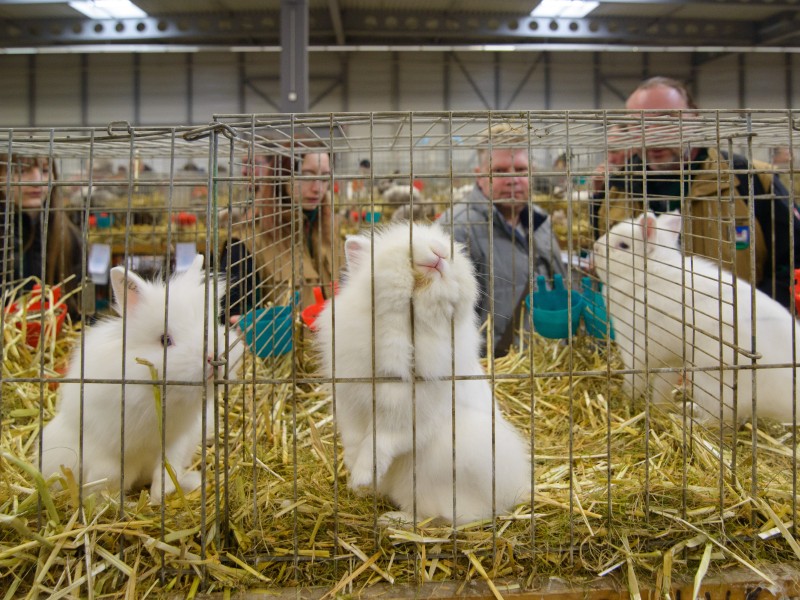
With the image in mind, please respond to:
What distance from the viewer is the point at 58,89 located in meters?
A: 14.2

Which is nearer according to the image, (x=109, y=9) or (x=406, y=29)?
(x=109, y=9)

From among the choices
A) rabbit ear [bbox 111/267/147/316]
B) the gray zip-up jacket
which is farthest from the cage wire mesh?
the gray zip-up jacket

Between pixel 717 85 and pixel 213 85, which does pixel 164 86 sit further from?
pixel 717 85

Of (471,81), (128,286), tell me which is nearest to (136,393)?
(128,286)

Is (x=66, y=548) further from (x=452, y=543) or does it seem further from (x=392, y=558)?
(x=452, y=543)

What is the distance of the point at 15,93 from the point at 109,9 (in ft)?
20.6

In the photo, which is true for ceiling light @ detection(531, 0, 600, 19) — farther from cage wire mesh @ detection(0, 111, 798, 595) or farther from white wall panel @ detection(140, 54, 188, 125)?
white wall panel @ detection(140, 54, 188, 125)

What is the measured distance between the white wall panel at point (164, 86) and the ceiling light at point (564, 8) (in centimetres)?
828

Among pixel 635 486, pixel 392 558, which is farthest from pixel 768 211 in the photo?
pixel 392 558

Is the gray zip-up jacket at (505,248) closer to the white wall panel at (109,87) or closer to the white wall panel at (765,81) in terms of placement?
the white wall panel at (765,81)

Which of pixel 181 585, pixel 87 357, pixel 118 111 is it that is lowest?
pixel 181 585

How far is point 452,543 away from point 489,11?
34.4ft

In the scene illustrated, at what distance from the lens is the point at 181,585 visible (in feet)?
4.75

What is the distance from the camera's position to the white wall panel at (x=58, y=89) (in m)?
14.1
